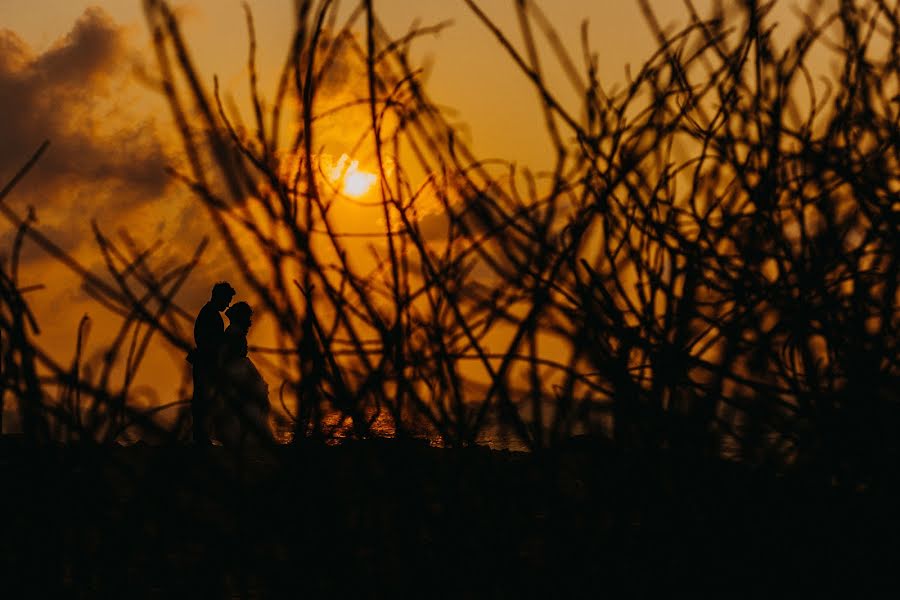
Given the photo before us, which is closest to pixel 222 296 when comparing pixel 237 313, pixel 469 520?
pixel 237 313

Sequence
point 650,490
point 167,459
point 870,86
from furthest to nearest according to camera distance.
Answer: point 870,86 < point 650,490 < point 167,459

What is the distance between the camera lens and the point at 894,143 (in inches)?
86.8

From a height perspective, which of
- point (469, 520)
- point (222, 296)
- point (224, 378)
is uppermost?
point (222, 296)

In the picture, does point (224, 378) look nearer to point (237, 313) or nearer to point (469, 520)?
point (469, 520)

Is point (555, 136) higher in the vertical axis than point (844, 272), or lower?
higher

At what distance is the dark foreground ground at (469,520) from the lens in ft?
5.53

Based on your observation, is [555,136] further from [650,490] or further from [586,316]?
[650,490]

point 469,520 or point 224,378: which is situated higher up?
point 224,378

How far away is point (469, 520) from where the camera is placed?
1866 mm

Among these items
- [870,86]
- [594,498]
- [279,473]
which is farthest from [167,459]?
[870,86]

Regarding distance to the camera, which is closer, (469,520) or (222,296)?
(469,520)

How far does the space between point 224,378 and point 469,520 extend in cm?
53

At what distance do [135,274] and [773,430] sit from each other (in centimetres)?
118

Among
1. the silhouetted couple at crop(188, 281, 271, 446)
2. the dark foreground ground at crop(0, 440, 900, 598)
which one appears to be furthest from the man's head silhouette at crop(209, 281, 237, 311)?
the dark foreground ground at crop(0, 440, 900, 598)
